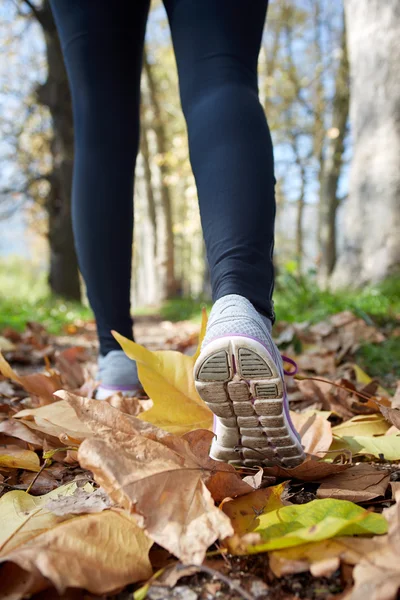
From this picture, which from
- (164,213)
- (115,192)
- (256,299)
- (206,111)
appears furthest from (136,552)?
(164,213)

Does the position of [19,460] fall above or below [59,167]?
below

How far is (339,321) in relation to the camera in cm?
247

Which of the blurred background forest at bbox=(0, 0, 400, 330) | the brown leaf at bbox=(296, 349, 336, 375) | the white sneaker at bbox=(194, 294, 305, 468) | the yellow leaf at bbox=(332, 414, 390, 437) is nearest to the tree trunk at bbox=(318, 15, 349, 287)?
the blurred background forest at bbox=(0, 0, 400, 330)

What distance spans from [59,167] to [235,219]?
7164 mm

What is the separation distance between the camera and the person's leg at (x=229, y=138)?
97 centimetres

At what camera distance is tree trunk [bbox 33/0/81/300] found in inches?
290

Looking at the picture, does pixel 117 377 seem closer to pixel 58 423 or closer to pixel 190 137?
pixel 58 423

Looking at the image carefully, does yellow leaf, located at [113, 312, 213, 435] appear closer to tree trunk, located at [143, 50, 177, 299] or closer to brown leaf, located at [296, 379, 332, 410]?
brown leaf, located at [296, 379, 332, 410]

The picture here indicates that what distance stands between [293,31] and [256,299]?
16384 millimetres

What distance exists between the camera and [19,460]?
91cm

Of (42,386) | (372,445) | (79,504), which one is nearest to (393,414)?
(372,445)

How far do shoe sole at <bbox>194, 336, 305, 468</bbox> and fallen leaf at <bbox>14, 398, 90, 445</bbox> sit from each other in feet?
0.83

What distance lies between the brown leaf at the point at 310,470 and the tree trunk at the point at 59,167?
6.75 metres

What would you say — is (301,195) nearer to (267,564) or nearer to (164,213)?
(164,213)
